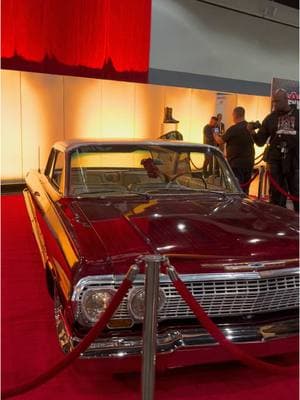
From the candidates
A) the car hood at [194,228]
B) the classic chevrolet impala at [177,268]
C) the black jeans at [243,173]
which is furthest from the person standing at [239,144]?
the classic chevrolet impala at [177,268]

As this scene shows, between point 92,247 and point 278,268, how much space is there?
1.02 metres

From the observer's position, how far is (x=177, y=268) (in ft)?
7.06

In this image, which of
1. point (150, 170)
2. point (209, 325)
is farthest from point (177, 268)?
point (150, 170)

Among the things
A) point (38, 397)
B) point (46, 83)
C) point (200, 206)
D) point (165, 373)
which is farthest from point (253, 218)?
point (46, 83)

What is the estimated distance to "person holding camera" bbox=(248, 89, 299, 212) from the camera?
18.4 ft

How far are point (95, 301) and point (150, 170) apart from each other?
161 centimetres

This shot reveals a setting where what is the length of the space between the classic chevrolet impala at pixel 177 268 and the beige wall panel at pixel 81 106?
7.35m

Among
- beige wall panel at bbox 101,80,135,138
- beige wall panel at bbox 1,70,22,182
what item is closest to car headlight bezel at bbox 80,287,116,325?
beige wall panel at bbox 1,70,22,182

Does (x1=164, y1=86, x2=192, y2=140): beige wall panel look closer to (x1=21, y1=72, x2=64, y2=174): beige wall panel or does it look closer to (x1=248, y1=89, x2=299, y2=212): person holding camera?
(x1=21, y1=72, x2=64, y2=174): beige wall panel

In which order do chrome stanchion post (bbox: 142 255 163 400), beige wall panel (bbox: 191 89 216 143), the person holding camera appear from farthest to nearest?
1. beige wall panel (bbox: 191 89 216 143)
2. the person holding camera
3. chrome stanchion post (bbox: 142 255 163 400)

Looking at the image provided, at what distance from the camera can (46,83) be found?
9.77 metres

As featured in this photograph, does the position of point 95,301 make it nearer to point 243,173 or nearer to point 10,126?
point 243,173

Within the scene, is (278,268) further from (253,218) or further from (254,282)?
(253,218)

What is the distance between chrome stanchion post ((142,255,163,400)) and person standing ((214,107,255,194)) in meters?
4.89
